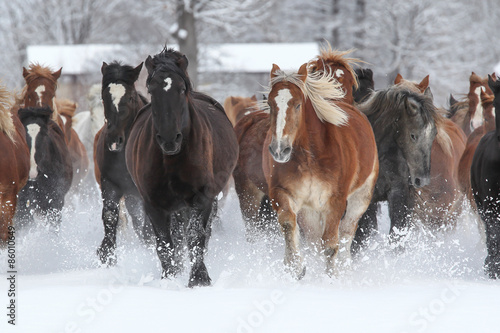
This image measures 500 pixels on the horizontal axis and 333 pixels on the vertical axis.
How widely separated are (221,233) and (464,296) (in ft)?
13.7

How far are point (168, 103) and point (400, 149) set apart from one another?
279cm

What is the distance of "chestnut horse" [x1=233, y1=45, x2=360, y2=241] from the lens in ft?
25.5

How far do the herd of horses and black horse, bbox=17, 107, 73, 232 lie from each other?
16 mm

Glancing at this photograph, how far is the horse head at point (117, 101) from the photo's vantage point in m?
6.86

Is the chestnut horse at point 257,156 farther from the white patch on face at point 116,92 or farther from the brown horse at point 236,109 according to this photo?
the brown horse at point 236,109

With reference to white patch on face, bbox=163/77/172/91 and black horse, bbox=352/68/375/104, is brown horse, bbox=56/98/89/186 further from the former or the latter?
white patch on face, bbox=163/77/172/91

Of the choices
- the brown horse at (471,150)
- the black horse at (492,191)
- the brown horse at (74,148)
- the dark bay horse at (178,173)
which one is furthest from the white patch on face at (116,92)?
the brown horse at (471,150)

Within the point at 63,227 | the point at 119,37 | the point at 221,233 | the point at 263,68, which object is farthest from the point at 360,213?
the point at 119,37

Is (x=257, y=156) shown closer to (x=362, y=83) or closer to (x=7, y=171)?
(x=362, y=83)

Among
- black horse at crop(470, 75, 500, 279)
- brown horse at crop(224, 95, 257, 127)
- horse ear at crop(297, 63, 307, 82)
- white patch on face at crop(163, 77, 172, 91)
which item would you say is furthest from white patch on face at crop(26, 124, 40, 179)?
brown horse at crop(224, 95, 257, 127)

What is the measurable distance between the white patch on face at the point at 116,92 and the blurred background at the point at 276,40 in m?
21.3

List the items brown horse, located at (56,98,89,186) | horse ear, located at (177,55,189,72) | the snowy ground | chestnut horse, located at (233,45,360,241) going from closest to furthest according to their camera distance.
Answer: the snowy ground < horse ear, located at (177,55,189,72) < chestnut horse, located at (233,45,360,241) < brown horse, located at (56,98,89,186)

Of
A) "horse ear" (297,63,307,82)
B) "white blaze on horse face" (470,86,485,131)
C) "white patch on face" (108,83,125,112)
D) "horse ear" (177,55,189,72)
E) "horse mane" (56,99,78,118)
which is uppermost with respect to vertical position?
"horse ear" (177,55,189,72)

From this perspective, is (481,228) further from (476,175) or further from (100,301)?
(100,301)
